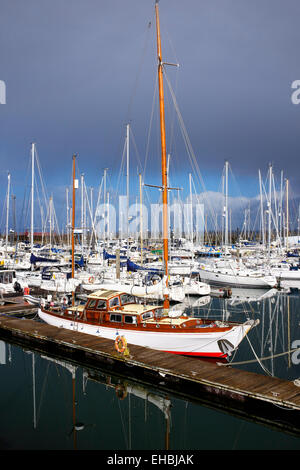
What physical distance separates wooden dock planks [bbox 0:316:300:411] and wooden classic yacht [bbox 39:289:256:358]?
585mm

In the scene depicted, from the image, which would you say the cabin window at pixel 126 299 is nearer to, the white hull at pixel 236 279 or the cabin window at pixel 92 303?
the cabin window at pixel 92 303

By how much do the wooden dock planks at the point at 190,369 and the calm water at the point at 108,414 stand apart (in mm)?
952

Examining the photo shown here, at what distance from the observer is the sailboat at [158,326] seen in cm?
1780

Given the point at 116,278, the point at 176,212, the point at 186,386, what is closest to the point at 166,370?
the point at 186,386

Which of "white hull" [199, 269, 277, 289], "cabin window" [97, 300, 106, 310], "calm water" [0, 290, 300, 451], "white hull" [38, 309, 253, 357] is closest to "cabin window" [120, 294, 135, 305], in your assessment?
"cabin window" [97, 300, 106, 310]

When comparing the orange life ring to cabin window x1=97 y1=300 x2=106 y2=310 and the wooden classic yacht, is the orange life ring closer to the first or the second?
the wooden classic yacht

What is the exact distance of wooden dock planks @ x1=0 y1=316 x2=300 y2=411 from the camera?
42.6 ft

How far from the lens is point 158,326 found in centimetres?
1870

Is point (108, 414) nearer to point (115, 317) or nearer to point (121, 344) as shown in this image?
point (121, 344)

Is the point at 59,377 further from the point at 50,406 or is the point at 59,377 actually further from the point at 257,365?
the point at 257,365

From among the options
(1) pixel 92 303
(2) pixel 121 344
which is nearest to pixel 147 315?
(2) pixel 121 344

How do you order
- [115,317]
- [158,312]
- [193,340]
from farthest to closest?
[158,312] < [115,317] < [193,340]

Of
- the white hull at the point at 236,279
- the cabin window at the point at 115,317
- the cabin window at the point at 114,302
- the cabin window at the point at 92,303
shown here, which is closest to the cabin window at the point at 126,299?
the cabin window at the point at 114,302

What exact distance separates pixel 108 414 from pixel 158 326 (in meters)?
5.50
